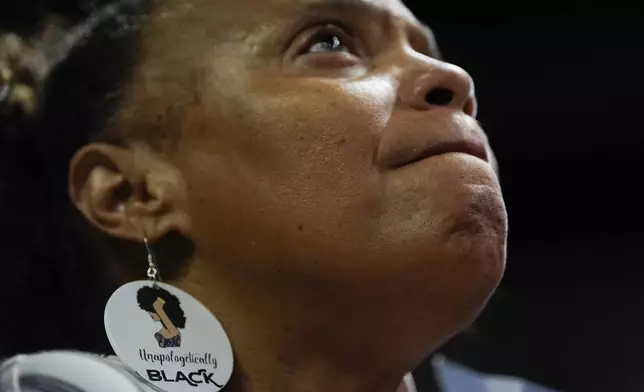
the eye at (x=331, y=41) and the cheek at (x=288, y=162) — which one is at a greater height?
the eye at (x=331, y=41)

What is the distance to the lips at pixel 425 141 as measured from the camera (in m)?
0.57

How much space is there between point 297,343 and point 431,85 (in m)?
0.24

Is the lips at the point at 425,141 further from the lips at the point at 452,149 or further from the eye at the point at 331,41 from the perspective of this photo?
the eye at the point at 331,41

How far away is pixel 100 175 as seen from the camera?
65 cm

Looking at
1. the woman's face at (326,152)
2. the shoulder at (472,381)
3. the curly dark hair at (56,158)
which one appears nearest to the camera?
the woman's face at (326,152)

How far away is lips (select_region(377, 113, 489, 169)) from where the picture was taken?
565mm

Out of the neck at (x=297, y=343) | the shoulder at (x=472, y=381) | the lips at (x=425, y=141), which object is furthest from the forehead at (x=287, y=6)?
the shoulder at (x=472, y=381)

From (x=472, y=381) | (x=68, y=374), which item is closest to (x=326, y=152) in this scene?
(x=68, y=374)

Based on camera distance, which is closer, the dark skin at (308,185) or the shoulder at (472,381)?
the dark skin at (308,185)

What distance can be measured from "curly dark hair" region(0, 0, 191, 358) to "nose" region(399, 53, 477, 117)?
0.82 ft

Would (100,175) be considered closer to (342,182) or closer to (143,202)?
(143,202)

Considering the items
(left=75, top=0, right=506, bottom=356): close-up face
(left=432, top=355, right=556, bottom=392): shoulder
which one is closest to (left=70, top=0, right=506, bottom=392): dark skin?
(left=75, top=0, right=506, bottom=356): close-up face

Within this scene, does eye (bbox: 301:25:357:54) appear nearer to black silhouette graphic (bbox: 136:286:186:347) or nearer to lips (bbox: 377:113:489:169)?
lips (bbox: 377:113:489:169)

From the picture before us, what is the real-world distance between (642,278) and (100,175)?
72cm
